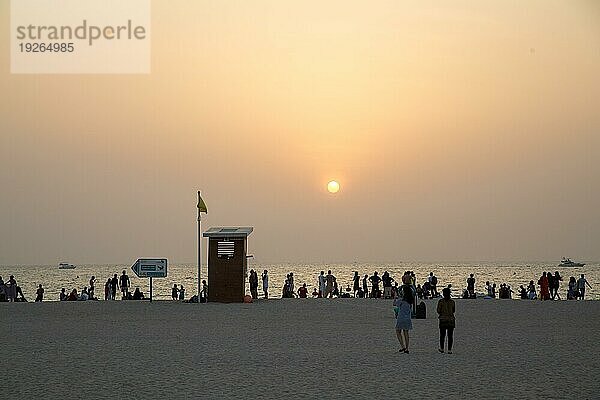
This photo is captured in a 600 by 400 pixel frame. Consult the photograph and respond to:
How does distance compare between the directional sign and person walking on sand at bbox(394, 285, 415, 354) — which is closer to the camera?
person walking on sand at bbox(394, 285, 415, 354)

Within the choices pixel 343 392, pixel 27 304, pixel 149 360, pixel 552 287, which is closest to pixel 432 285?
pixel 552 287

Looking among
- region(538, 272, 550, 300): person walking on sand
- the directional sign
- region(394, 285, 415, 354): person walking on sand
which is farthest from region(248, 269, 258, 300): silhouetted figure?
region(394, 285, 415, 354): person walking on sand

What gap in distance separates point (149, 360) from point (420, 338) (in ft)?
Answer: 22.7

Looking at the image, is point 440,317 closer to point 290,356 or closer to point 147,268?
point 290,356

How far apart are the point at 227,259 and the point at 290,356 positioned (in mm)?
18277

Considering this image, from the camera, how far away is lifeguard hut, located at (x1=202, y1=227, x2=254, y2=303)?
35.3m

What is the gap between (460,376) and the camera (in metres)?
14.3

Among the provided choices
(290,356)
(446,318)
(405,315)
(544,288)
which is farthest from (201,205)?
(446,318)

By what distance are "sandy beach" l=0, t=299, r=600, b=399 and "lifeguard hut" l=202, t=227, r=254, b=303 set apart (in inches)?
198

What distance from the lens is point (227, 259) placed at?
35344mm

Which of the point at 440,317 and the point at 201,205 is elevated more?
the point at 201,205

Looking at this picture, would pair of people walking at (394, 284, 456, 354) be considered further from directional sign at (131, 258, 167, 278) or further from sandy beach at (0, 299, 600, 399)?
directional sign at (131, 258, 167, 278)

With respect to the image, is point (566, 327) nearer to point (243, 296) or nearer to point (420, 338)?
point (420, 338)

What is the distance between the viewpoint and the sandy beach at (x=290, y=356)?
42.9ft
